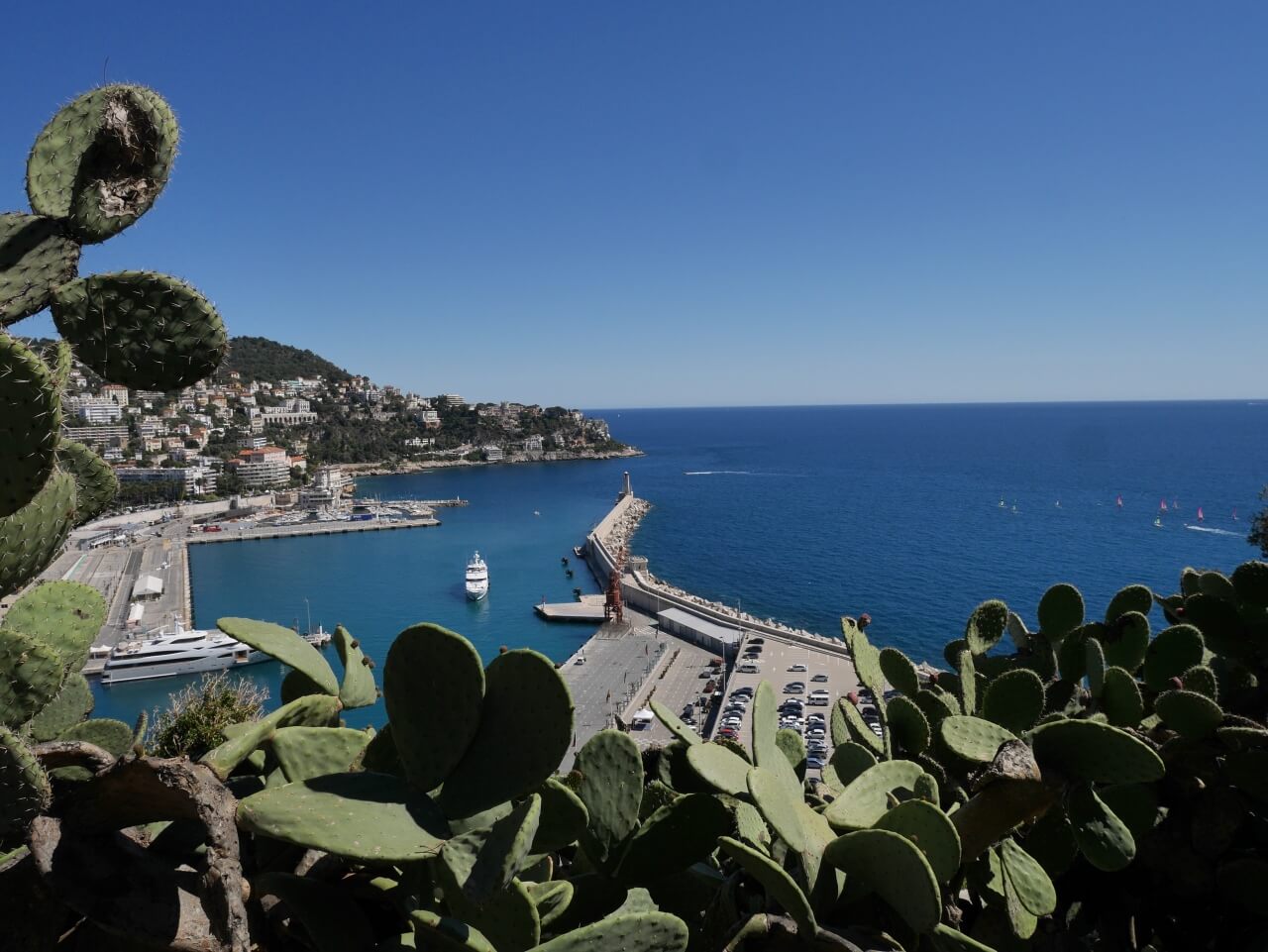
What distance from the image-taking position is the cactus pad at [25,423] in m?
0.92

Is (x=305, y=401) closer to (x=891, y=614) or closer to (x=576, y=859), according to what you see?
(x=891, y=614)

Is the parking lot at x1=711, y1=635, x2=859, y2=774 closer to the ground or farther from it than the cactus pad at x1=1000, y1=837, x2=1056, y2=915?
closer to the ground

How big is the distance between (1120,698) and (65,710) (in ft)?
7.94

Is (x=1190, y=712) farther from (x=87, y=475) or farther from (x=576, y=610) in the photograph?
(x=576, y=610)

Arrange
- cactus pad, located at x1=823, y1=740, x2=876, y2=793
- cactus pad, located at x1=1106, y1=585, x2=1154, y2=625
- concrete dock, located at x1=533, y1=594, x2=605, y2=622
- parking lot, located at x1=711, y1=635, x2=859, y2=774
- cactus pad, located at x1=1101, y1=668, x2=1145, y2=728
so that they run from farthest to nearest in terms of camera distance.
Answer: concrete dock, located at x1=533, y1=594, x2=605, y2=622, parking lot, located at x1=711, y1=635, x2=859, y2=774, cactus pad, located at x1=1106, y1=585, x2=1154, y2=625, cactus pad, located at x1=1101, y1=668, x2=1145, y2=728, cactus pad, located at x1=823, y1=740, x2=876, y2=793

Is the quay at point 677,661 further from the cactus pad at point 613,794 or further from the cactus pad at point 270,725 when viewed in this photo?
the cactus pad at point 613,794

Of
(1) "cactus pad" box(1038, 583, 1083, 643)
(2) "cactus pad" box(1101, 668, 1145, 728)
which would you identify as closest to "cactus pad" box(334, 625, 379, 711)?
(2) "cactus pad" box(1101, 668, 1145, 728)

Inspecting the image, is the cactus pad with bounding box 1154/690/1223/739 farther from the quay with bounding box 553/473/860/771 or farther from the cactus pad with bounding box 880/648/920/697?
the quay with bounding box 553/473/860/771

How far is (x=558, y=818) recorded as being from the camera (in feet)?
3.97

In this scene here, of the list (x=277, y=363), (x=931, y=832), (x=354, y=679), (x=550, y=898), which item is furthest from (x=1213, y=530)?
(x=277, y=363)

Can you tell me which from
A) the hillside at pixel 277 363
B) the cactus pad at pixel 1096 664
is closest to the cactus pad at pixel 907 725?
the cactus pad at pixel 1096 664

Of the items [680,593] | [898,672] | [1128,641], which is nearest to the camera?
[898,672]

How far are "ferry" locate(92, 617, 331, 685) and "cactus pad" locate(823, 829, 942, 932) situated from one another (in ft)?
75.1

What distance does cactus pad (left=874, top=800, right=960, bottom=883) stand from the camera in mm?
1229
